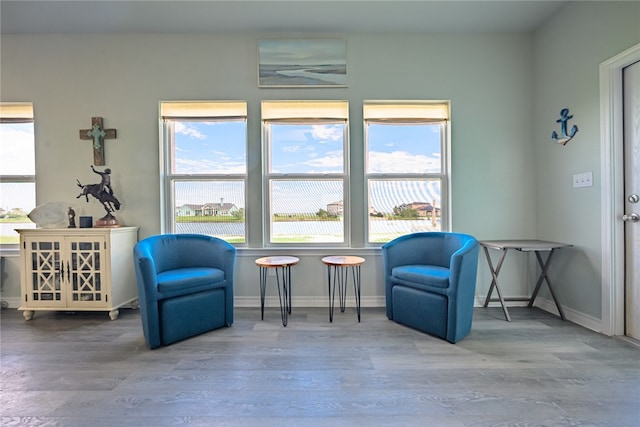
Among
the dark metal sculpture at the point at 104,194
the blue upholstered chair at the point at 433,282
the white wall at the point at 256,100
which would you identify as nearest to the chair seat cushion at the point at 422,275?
the blue upholstered chair at the point at 433,282

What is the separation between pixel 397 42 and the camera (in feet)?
10.2

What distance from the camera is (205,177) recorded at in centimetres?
316

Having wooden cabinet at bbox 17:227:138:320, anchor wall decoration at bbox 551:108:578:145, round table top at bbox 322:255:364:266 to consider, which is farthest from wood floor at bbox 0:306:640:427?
anchor wall decoration at bbox 551:108:578:145

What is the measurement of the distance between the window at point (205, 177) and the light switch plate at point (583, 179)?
3.16 m

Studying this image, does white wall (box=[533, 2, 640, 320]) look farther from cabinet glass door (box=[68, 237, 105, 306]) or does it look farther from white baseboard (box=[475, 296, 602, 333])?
cabinet glass door (box=[68, 237, 105, 306])

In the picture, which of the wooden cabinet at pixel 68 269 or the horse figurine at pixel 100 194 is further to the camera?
the horse figurine at pixel 100 194

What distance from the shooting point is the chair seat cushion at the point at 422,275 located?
2.28m

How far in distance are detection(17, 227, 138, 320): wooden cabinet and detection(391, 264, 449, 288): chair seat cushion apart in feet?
8.76

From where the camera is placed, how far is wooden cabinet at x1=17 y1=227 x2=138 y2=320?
8.85 ft

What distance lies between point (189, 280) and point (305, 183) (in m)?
1.49

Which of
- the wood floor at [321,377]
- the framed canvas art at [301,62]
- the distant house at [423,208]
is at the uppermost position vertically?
the framed canvas art at [301,62]

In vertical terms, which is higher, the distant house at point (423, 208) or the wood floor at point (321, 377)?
the distant house at point (423, 208)

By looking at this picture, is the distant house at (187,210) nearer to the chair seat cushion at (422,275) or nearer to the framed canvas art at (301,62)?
the framed canvas art at (301,62)

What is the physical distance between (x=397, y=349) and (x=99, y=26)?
13.6ft
